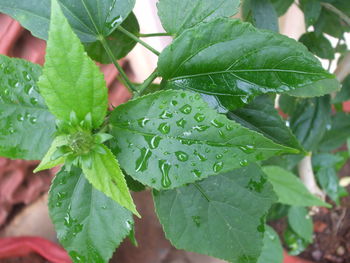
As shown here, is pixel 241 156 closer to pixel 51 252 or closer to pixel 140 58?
pixel 51 252

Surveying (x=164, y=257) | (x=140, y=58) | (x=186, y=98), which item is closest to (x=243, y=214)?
(x=186, y=98)

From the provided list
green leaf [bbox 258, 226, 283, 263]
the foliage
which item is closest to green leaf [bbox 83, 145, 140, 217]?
the foliage

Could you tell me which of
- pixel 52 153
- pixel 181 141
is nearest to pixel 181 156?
pixel 181 141

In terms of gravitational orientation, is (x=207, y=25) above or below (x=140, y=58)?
above

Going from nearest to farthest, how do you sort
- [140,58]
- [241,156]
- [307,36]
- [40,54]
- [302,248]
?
[241,156] → [307,36] → [40,54] → [302,248] → [140,58]

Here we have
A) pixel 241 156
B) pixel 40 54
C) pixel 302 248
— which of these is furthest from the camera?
pixel 302 248

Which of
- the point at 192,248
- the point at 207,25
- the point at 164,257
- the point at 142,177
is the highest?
the point at 207,25

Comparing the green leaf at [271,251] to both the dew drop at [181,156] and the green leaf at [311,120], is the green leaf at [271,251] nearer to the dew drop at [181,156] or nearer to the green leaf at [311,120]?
the green leaf at [311,120]

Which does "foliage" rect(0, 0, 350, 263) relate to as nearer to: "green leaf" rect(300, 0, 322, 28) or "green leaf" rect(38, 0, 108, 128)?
"green leaf" rect(38, 0, 108, 128)

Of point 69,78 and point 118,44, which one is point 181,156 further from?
point 118,44
